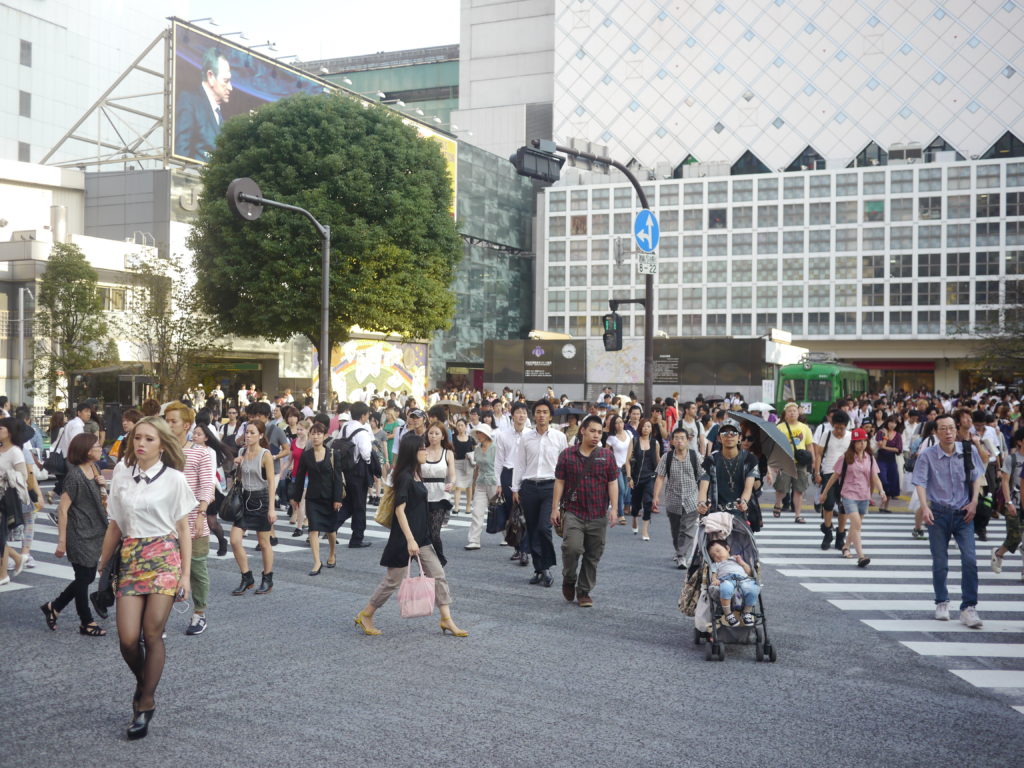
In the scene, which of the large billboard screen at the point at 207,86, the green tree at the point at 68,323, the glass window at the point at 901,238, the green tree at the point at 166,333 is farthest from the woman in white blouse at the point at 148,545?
the glass window at the point at 901,238

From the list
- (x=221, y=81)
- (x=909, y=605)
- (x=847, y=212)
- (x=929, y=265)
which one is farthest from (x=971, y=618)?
(x=847, y=212)

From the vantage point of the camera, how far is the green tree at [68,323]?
3092 cm

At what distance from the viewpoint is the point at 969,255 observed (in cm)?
6369

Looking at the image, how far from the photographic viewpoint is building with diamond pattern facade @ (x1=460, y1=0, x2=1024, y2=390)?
2549 inches

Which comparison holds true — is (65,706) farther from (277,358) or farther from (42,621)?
(277,358)

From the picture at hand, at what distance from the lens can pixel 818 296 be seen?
67062 millimetres

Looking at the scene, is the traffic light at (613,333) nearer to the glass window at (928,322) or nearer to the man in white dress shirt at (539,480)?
the man in white dress shirt at (539,480)

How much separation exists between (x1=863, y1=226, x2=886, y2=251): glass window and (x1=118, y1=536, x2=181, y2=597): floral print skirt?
67474 millimetres

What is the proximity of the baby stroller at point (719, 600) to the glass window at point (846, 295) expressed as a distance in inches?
2485

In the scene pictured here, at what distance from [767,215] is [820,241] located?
4.30 m

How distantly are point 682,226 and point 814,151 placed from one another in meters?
11.8

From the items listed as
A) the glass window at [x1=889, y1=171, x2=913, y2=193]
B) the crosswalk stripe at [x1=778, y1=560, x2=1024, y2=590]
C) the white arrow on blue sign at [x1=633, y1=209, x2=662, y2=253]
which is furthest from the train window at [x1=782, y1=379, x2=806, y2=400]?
the glass window at [x1=889, y1=171, x2=913, y2=193]

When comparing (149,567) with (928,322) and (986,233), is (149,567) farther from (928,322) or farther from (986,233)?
(986,233)

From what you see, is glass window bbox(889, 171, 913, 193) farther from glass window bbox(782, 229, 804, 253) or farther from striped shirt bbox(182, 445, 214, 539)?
striped shirt bbox(182, 445, 214, 539)
